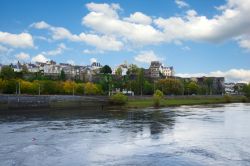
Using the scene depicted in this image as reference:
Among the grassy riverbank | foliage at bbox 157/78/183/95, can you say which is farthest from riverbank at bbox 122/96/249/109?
foliage at bbox 157/78/183/95

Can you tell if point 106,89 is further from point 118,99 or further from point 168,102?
point 118,99

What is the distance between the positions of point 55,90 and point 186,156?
122868 mm

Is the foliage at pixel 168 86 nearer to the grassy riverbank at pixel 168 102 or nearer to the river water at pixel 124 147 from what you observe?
the grassy riverbank at pixel 168 102

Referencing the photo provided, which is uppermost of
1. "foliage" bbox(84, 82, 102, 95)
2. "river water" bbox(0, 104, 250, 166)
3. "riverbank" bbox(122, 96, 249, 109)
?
"foliage" bbox(84, 82, 102, 95)

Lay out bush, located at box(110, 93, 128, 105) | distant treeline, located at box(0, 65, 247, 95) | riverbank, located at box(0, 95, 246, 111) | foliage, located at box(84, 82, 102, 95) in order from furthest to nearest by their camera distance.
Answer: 1. foliage, located at box(84, 82, 102, 95)
2. distant treeline, located at box(0, 65, 247, 95)
3. bush, located at box(110, 93, 128, 105)
4. riverbank, located at box(0, 95, 246, 111)

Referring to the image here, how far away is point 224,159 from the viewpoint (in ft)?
90.3

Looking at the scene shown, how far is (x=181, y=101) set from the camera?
142750mm

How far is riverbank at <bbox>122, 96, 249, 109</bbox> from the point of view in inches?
4633

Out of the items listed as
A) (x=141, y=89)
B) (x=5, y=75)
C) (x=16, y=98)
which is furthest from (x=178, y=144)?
(x=141, y=89)

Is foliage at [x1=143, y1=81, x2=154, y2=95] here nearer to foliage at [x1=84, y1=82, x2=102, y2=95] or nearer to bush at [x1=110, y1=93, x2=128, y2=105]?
foliage at [x1=84, y1=82, x2=102, y2=95]

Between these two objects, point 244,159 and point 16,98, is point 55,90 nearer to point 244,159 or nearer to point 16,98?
point 16,98

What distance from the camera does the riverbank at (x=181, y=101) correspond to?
117675 mm

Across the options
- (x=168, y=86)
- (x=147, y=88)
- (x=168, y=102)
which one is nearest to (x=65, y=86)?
(x=168, y=102)

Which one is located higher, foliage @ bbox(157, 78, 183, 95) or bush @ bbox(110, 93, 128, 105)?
foliage @ bbox(157, 78, 183, 95)
